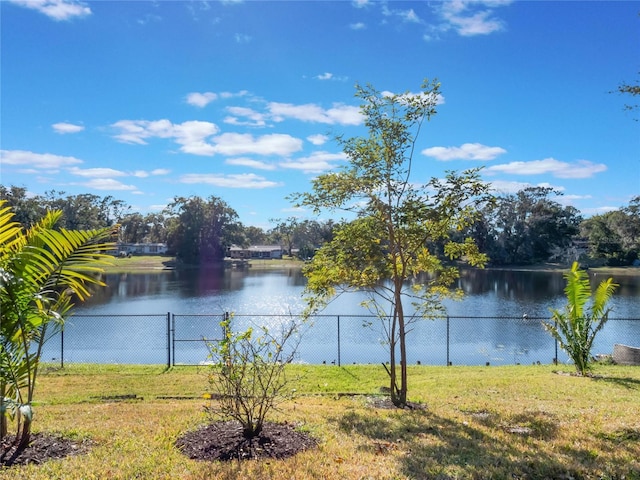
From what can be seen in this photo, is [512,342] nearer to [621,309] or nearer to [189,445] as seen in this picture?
[621,309]

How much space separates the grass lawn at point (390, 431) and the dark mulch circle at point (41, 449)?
0.45ft

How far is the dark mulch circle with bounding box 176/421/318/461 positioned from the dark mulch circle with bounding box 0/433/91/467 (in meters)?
0.92

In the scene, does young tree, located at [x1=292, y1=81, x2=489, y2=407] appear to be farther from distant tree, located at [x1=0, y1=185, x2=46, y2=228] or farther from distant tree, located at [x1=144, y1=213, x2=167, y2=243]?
distant tree, located at [x1=144, y1=213, x2=167, y2=243]

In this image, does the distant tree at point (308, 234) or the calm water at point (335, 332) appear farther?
the distant tree at point (308, 234)

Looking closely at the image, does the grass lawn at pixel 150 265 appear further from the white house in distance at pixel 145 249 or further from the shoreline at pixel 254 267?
the white house in distance at pixel 145 249

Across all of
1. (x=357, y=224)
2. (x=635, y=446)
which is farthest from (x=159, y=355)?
(x=635, y=446)

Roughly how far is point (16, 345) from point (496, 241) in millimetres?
72270

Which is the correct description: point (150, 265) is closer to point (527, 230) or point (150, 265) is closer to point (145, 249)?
point (145, 249)

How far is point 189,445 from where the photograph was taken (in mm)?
4684

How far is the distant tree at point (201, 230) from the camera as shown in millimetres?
73188

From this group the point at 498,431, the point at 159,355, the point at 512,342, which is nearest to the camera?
the point at 498,431

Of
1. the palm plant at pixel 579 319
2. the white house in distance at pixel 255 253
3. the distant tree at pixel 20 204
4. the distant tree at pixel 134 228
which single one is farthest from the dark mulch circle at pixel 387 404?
the distant tree at pixel 134 228

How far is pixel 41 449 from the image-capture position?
4.41 m

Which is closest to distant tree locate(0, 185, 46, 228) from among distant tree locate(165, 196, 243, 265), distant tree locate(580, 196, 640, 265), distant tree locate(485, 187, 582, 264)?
distant tree locate(165, 196, 243, 265)
